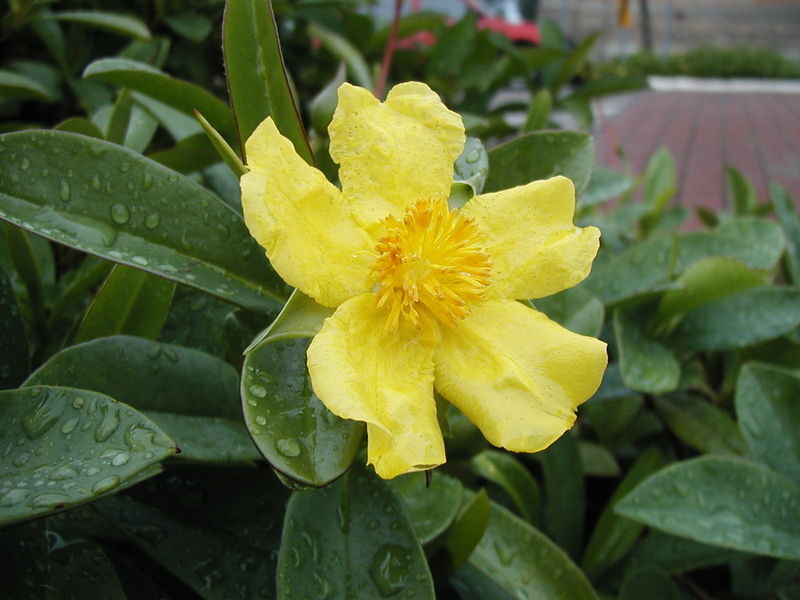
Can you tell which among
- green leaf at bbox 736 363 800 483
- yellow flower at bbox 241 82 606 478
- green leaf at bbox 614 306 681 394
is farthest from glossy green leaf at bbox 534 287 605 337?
yellow flower at bbox 241 82 606 478

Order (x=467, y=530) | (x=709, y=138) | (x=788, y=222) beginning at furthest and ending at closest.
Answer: (x=709, y=138) < (x=788, y=222) < (x=467, y=530)

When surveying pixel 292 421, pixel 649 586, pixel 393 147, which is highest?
pixel 393 147

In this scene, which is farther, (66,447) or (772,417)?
(772,417)

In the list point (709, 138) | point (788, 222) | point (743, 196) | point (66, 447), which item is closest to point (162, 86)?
point (66, 447)

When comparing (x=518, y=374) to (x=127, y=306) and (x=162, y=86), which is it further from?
(x=162, y=86)

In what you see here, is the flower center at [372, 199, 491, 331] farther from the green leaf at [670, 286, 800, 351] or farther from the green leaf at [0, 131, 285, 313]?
the green leaf at [670, 286, 800, 351]

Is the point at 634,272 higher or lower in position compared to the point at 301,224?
lower

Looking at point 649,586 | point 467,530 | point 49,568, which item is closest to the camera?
point 49,568
